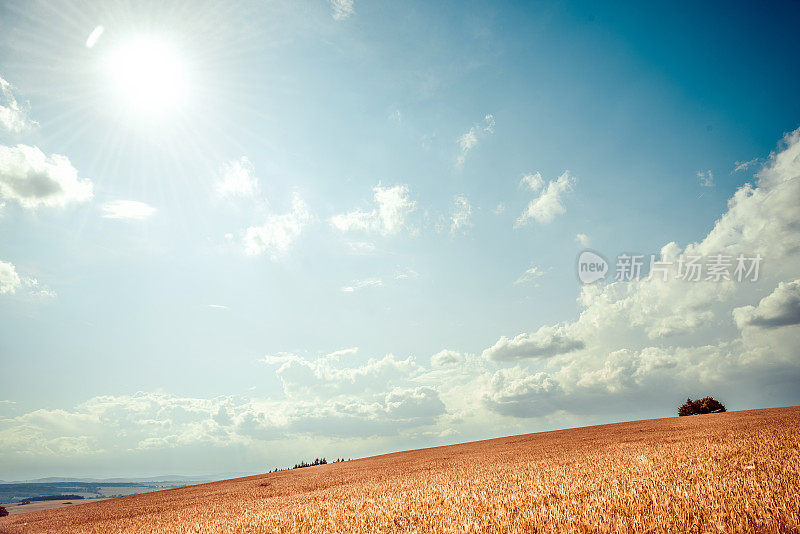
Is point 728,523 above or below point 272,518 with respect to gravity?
above

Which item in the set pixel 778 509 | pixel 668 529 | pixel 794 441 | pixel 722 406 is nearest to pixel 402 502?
pixel 668 529

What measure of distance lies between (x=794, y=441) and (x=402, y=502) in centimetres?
1107

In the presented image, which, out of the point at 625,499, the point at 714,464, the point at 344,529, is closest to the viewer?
the point at 625,499

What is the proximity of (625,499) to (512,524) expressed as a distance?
7.14 feet

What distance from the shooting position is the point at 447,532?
5953 mm

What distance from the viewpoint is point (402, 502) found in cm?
955

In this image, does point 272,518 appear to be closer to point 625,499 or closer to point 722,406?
point 625,499

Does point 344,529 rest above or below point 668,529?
below

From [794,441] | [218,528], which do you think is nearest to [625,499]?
[794,441]

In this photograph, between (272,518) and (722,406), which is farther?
(722,406)

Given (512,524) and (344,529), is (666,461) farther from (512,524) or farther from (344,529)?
(344,529)

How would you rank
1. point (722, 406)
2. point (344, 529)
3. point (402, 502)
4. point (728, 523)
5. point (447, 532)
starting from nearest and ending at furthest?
1. point (728, 523)
2. point (447, 532)
3. point (344, 529)
4. point (402, 502)
5. point (722, 406)

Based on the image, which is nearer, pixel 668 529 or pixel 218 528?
pixel 668 529

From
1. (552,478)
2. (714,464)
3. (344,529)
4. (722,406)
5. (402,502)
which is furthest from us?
(722,406)
